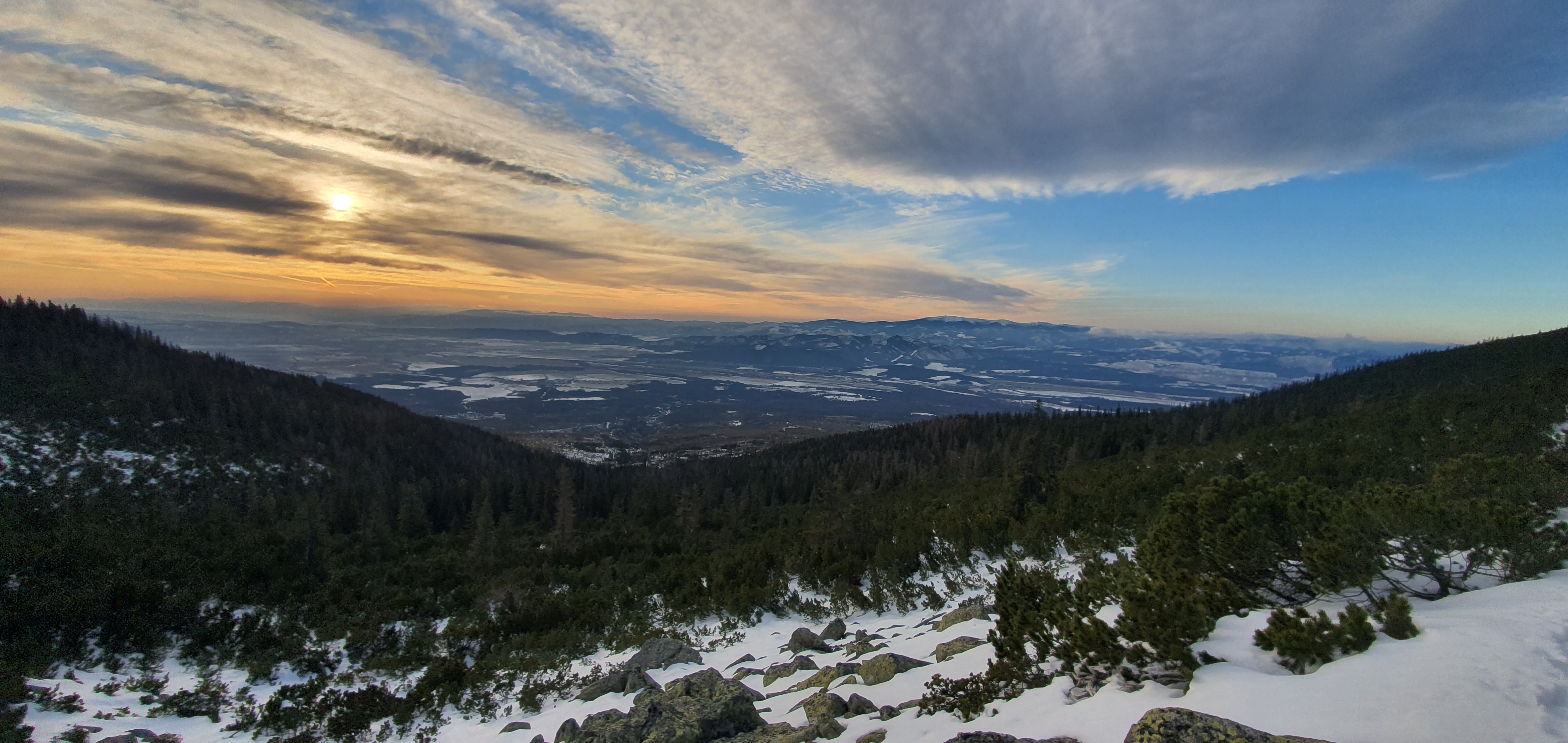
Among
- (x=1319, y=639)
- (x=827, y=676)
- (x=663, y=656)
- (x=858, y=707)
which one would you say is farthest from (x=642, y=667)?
(x=1319, y=639)

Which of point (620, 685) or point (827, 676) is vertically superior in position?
point (827, 676)

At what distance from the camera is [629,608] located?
20984 mm

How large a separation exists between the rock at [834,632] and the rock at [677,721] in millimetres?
6185

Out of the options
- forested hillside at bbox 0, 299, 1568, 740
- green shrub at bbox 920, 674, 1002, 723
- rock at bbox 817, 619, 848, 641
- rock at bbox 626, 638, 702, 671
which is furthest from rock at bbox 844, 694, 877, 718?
rock at bbox 626, 638, 702, 671

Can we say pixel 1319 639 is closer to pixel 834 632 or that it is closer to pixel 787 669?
pixel 787 669

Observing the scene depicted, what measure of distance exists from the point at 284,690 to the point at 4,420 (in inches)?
2407

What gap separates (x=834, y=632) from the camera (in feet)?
50.3

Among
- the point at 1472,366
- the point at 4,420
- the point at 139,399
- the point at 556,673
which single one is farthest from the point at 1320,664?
the point at 139,399

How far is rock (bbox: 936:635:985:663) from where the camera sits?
33.8 feet

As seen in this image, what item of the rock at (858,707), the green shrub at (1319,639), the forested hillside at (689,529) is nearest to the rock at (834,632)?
the forested hillside at (689,529)

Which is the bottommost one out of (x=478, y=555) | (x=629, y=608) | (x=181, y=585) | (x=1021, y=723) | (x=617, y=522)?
(x=617, y=522)

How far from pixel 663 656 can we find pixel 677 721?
22.4 feet

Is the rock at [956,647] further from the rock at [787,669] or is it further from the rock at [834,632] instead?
the rock at [834,632]

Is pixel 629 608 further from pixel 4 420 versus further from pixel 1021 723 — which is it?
pixel 4 420
